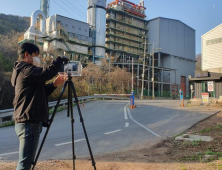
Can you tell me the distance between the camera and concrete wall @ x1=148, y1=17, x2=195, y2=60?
6699 centimetres

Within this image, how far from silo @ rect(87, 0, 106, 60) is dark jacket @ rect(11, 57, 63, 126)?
51391mm

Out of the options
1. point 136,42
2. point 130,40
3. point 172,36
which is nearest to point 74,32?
point 130,40

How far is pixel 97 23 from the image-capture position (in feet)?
178

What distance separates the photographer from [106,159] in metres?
5.04

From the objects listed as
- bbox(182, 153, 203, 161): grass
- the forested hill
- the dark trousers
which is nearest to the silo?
the forested hill

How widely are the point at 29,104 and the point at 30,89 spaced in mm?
205

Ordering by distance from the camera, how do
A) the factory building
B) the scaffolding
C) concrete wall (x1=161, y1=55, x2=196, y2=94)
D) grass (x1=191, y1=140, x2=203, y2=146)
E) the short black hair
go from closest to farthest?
the short black hair < grass (x1=191, y1=140, x2=203, y2=146) < the scaffolding < the factory building < concrete wall (x1=161, y1=55, x2=196, y2=94)

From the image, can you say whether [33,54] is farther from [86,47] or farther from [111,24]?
[111,24]

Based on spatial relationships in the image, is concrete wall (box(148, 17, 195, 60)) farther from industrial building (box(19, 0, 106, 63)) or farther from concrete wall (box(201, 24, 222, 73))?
concrete wall (box(201, 24, 222, 73))

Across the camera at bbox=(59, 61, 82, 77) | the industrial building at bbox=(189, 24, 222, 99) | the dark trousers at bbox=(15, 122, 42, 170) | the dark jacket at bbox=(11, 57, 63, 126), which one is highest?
the industrial building at bbox=(189, 24, 222, 99)

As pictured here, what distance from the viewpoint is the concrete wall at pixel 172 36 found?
220 ft

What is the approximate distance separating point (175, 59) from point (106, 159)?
69.1 metres

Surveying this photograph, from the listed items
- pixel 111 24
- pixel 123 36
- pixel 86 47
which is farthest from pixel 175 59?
pixel 86 47

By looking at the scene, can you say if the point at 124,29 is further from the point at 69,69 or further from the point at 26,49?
the point at 26,49
